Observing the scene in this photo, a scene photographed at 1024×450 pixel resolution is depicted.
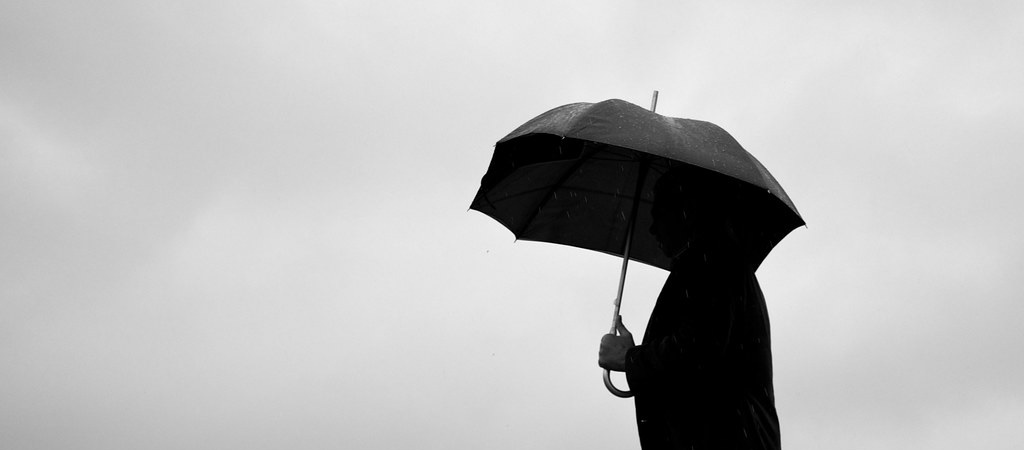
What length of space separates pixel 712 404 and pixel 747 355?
282 millimetres

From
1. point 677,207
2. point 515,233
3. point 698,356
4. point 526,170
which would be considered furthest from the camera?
point 515,233

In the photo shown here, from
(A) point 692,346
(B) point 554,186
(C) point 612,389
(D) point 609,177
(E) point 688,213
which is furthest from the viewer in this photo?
(B) point 554,186

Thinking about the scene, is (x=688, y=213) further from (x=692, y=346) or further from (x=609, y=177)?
(x=609, y=177)

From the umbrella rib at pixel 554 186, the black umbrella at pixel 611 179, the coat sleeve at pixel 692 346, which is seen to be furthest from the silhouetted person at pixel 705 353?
the umbrella rib at pixel 554 186

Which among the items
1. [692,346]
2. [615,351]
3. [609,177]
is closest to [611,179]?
[609,177]

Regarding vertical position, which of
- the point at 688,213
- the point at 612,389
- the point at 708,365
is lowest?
the point at 708,365

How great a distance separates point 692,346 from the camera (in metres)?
5.04

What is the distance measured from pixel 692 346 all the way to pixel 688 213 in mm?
740

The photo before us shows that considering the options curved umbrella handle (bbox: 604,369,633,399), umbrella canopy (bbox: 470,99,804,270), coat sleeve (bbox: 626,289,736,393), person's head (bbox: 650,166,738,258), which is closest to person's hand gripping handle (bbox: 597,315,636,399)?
curved umbrella handle (bbox: 604,369,633,399)

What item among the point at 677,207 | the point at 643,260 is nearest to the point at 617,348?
the point at 677,207

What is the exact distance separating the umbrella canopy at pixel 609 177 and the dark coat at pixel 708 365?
35 centimetres

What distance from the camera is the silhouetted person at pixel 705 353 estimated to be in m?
5.09

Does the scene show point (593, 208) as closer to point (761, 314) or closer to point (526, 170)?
point (526, 170)

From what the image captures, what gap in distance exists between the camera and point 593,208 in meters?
7.96
